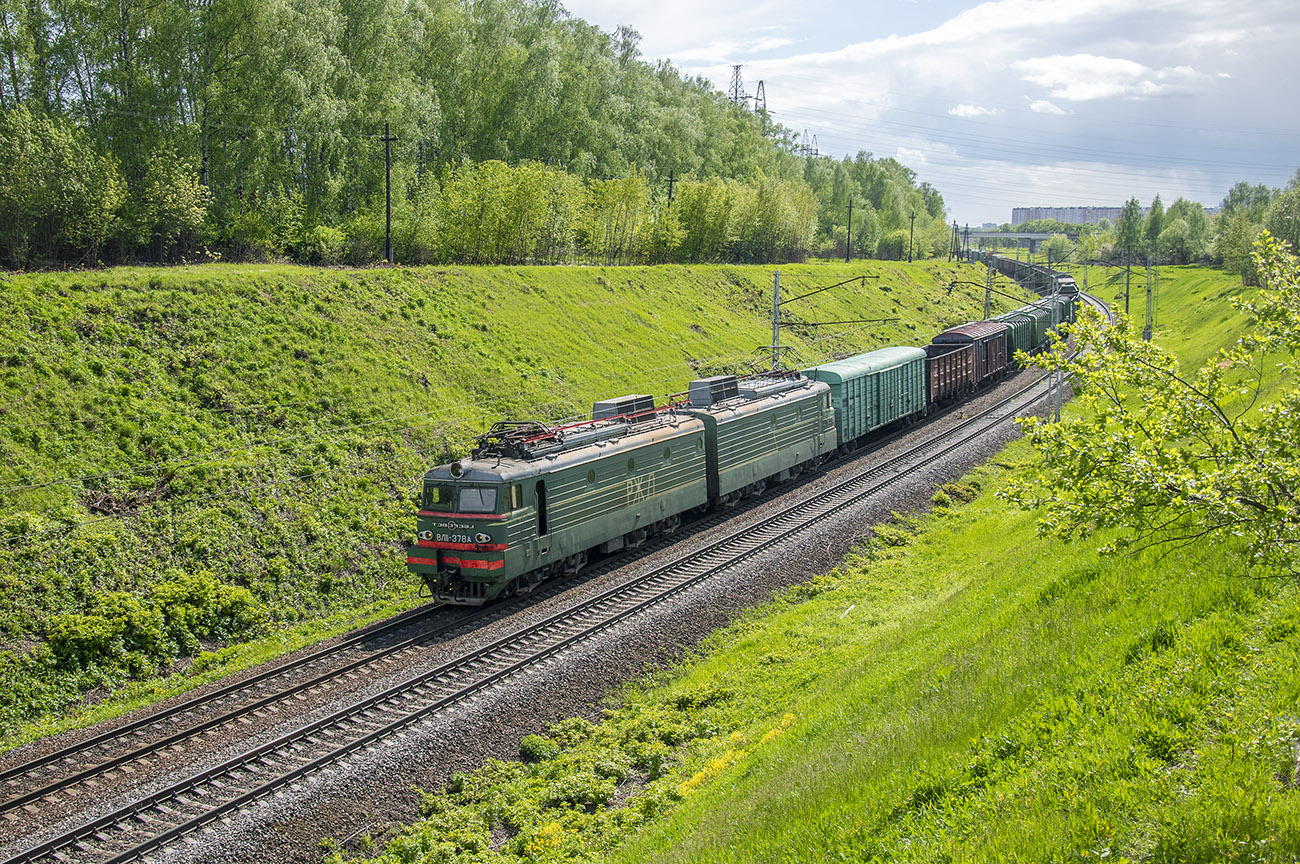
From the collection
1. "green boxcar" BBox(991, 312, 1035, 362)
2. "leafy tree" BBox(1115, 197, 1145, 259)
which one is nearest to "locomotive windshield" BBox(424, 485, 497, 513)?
"green boxcar" BBox(991, 312, 1035, 362)

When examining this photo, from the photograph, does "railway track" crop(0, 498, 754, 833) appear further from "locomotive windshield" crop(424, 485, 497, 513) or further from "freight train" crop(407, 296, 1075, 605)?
"locomotive windshield" crop(424, 485, 497, 513)

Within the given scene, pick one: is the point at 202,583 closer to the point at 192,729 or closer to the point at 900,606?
the point at 192,729

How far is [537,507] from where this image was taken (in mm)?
21891

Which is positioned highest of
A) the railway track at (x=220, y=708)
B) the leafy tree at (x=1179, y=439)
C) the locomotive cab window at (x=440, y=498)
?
the leafy tree at (x=1179, y=439)

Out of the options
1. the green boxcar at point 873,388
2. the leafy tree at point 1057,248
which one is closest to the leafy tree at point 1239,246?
the leafy tree at point 1057,248

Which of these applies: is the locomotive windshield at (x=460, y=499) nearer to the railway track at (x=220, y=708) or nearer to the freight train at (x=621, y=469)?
the freight train at (x=621, y=469)

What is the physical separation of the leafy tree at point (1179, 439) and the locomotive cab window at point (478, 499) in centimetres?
1208

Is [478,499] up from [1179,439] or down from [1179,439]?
down

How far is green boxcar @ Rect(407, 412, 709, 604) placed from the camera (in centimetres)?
2098

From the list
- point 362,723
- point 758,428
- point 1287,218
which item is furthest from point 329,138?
point 1287,218

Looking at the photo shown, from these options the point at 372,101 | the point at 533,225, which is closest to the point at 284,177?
the point at 372,101

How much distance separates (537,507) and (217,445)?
34.0 ft

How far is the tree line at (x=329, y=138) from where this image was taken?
36000 mm

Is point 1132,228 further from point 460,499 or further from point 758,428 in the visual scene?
point 460,499
